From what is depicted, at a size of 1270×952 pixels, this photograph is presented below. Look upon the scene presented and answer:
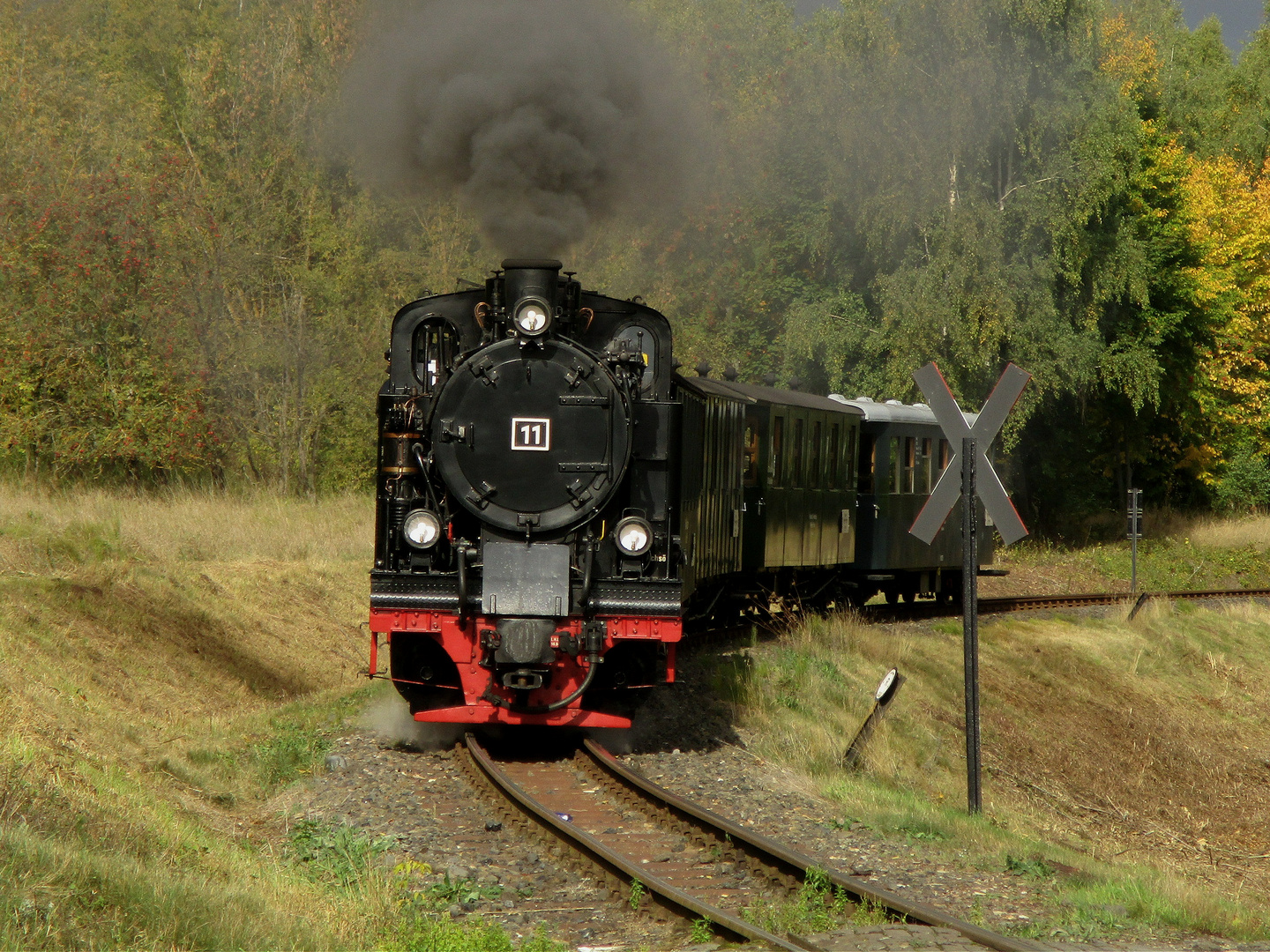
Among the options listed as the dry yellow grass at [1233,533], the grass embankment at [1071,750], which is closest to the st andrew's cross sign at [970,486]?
the grass embankment at [1071,750]

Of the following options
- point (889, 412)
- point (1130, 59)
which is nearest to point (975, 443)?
point (889, 412)

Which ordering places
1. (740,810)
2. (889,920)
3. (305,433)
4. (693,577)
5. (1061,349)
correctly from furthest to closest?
1. (1061,349)
2. (305,433)
3. (693,577)
4. (740,810)
5. (889,920)

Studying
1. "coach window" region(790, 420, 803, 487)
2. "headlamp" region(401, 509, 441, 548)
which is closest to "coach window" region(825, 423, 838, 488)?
"coach window" region(790, 420, 803, 487)

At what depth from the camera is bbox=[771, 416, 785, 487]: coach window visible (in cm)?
1451

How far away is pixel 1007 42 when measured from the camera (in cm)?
2733

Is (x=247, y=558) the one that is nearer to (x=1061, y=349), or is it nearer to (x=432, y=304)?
(x=432, y=304)

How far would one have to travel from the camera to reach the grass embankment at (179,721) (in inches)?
197

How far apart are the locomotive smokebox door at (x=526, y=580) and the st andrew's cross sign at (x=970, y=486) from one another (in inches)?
91.1

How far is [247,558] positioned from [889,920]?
13287 mm

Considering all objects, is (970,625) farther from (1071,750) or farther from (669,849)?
(1071,750)

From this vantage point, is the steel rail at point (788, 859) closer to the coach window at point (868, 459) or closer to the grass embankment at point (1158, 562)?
the coach window at point (868, 459)

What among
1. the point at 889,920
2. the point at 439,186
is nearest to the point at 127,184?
the point at 439,186

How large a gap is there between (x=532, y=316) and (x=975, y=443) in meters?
2.98

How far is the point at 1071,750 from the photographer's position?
1446 cm
